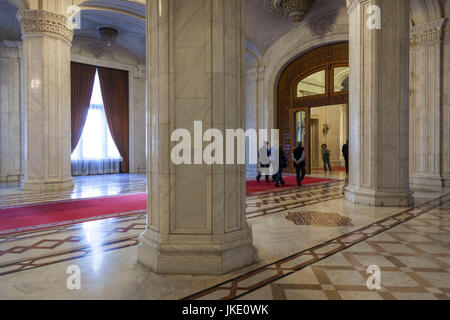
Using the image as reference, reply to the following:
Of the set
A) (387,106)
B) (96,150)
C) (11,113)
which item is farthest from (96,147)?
(387,106)

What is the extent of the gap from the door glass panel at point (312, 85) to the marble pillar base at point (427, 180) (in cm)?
532

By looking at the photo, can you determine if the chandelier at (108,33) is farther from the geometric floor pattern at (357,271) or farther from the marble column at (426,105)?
the geometric floor pattern at (357,271)

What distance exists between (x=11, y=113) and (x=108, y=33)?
4660 mm

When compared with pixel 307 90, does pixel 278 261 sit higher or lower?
lower

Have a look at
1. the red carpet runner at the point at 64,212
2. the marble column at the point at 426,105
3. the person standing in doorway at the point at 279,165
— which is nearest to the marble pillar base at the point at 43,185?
the red carpet runner at the point at 64,212

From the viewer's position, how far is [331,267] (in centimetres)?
306

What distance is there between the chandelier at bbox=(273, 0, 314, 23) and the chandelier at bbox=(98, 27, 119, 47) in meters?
6.29

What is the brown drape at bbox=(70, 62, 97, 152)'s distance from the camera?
13.3 meters

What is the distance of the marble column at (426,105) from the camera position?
9672 millimetres

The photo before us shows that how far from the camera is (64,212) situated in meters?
5.84

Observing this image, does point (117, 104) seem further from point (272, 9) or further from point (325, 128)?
point (325, 128)

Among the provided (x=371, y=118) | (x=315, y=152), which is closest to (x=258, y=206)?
(x=371, y=118)

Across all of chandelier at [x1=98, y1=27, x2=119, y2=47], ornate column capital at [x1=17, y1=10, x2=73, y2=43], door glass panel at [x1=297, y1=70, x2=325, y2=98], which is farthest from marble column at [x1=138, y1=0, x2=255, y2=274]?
door glass panel at [x1=297, y1=70, x2=325, y2=98]
